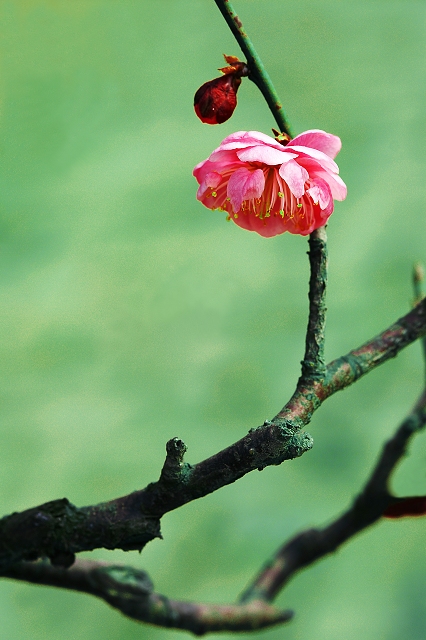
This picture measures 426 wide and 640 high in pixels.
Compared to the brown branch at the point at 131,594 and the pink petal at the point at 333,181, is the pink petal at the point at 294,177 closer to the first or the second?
the pink petal at the point at 333,181

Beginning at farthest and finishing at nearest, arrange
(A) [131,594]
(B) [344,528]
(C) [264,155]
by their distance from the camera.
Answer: (B) [344,528] < (A) [131,594] < (C) [264,155]

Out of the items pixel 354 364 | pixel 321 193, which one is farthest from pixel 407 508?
pixel 321 193

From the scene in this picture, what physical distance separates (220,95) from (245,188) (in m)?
0.06

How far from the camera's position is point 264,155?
1.32 feet

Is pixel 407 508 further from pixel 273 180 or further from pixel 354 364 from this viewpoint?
pixel 273 180

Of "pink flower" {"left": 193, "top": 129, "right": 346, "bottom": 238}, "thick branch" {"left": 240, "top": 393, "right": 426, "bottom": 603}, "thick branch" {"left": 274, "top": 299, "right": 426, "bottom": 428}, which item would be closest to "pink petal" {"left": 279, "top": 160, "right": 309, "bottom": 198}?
"pink flower" {"left": 193, "top": 129, "right": 346, "bottom": 238}

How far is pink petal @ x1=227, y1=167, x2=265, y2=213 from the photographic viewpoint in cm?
42

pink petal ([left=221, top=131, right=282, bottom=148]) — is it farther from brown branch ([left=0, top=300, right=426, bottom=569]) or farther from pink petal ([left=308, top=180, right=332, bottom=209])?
brown branch ([left=0, top=300, right=426, bottom=569])

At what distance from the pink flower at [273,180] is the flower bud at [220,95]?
2cm

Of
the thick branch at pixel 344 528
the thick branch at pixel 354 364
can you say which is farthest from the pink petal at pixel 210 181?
the thick branch at pixel 344 528

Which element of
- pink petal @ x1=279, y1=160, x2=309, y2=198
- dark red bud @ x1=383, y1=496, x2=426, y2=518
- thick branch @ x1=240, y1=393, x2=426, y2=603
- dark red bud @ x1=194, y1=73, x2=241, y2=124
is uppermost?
dark red bud @ x1=194, y1=73, x2=241, y2=124

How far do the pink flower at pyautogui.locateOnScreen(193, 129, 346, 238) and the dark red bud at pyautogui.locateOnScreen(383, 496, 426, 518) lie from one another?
232mm

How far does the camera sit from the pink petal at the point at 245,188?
0.42 meters

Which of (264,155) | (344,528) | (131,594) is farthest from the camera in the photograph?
(344,528)
